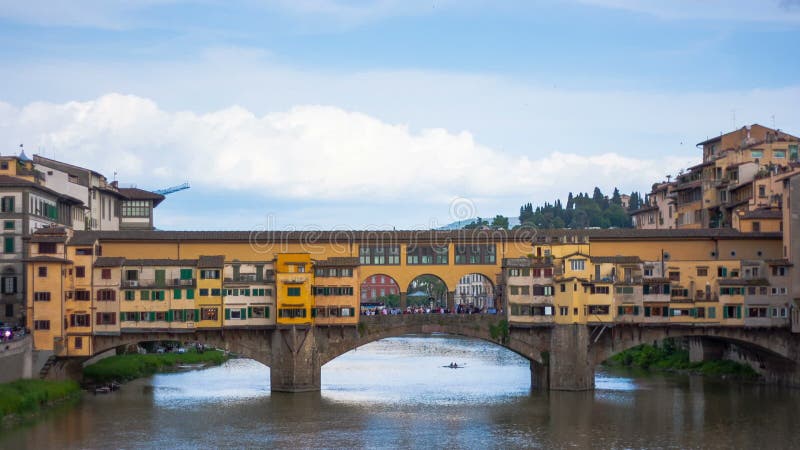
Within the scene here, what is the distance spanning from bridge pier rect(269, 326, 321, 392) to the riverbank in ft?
36.0

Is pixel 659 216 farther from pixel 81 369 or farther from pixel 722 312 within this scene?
pixel 81 369

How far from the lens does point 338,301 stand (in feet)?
236

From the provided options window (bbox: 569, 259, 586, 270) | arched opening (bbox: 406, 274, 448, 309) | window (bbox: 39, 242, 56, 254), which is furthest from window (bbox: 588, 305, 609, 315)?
arched opening (bbox: 406, 274, 448, 309)

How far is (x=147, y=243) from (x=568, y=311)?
25.3 meters

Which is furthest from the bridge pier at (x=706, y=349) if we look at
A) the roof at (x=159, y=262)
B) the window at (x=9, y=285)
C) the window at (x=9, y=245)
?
the window at (x=9, y=245)

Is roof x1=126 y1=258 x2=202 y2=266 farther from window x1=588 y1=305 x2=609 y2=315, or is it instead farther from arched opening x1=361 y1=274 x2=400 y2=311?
arched opening x1=361 y1=274 x2=400 y2=311

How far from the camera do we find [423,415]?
62469 millimetres

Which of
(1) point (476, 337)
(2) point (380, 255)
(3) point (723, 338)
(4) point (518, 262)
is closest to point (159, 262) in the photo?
(2) point (380, 255)

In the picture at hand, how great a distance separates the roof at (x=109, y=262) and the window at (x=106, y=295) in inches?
55.9

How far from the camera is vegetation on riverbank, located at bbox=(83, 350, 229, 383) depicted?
76750 mm

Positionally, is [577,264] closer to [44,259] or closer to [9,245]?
[44,259]

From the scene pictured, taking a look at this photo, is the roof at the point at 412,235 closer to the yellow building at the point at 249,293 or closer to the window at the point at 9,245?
the yellow building at the point at 249,293

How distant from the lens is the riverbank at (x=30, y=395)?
193 ft

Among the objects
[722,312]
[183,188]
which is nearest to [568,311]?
[722,312]
